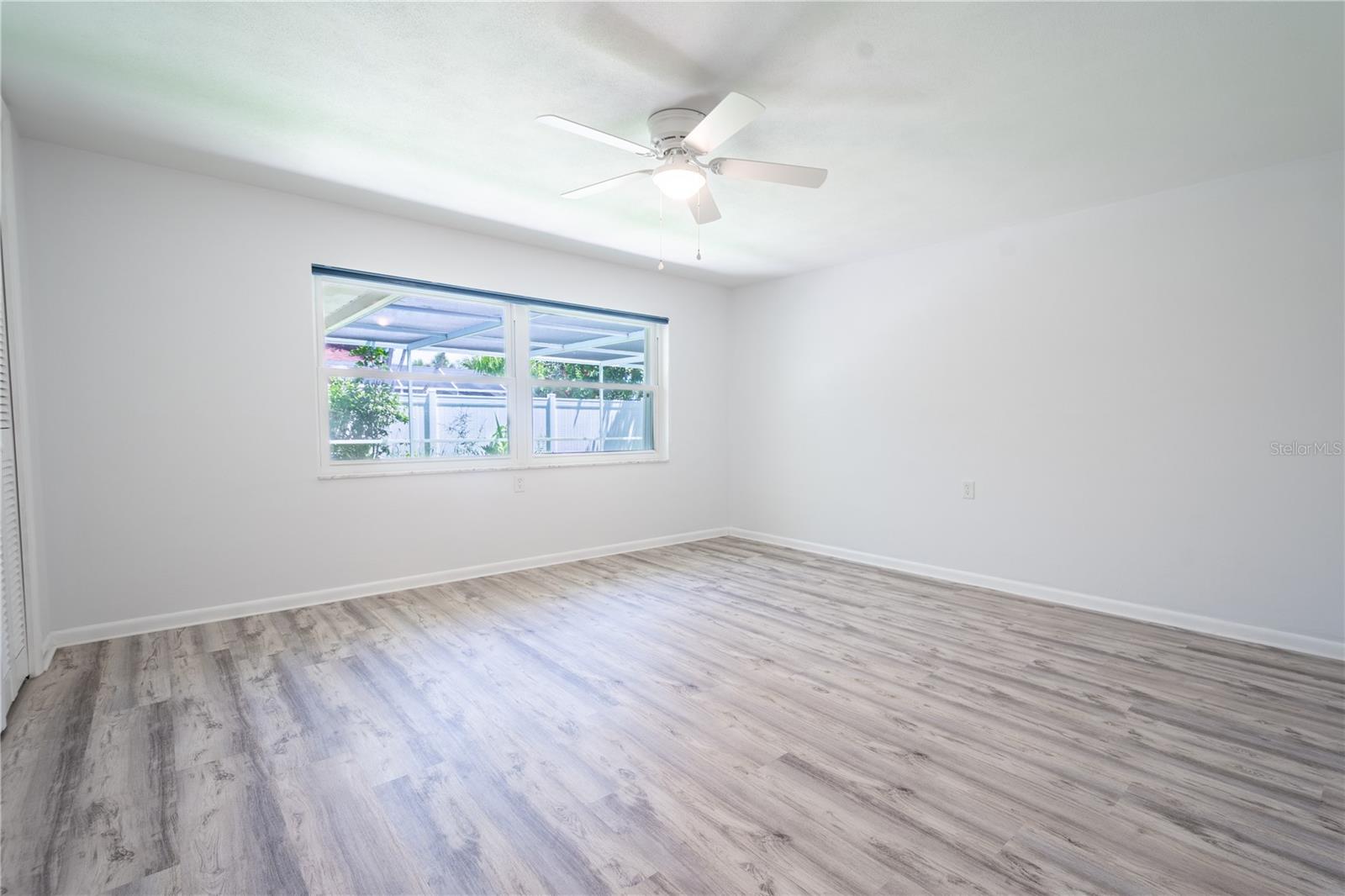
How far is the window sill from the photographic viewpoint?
3867 millimetres

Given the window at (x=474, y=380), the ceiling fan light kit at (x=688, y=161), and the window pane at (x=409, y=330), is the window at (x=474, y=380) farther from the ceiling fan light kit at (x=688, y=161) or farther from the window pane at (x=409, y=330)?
the ceiling fan light kit at (x=688, y=161)

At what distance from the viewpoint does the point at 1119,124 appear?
2660mm

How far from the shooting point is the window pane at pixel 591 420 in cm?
490

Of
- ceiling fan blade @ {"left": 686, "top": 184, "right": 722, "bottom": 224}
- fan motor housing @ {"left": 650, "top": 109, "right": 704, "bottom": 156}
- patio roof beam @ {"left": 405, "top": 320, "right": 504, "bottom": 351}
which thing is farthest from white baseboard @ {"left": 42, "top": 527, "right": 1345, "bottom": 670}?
fan motor housing @ {"left": 650, "top": 109, "right": 704, "bottom": 156}

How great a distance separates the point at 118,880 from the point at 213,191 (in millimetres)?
3305

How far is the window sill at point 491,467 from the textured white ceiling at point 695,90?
5.55ft

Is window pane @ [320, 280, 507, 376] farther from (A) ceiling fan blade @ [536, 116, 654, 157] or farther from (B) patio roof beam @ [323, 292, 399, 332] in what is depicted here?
(A) ceiling fan blade @ [536, 116, 654, 157]

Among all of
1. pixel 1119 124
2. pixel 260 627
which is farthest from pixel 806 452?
pixel 260 627

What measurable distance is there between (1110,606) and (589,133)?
3.88m

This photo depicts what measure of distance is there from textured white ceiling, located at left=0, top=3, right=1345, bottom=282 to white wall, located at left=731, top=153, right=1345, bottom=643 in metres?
0.40

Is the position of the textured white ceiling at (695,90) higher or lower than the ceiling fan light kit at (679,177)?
higher

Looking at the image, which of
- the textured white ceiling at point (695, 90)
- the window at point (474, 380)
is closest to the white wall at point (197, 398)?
the window at point (474, 380)

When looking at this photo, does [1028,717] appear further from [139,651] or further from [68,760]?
[139,651]

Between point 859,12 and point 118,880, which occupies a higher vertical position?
point 859,12
